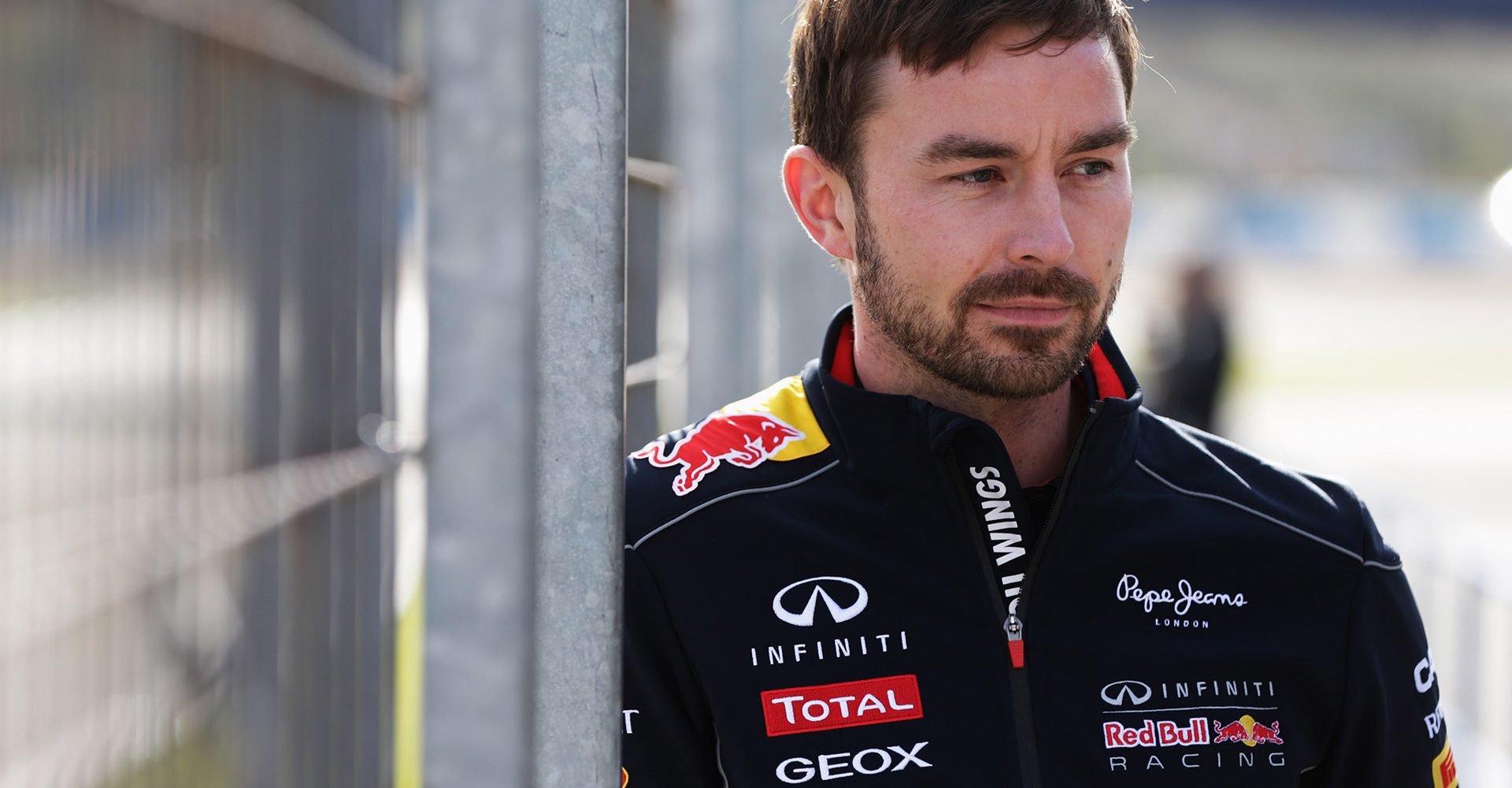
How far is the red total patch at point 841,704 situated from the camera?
58.2 inches

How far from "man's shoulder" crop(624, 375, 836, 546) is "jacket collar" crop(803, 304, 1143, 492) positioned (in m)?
0.04

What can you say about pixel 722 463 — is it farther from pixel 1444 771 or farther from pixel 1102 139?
pixel 1444 771

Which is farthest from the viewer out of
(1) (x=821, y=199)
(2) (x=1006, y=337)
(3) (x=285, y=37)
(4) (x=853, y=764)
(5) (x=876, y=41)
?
(1) (x=821, y=199)

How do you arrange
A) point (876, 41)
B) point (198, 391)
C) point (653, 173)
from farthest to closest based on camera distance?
point (653, 173) → point (876, 41) → point (198, 391)

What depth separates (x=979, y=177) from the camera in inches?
62.4

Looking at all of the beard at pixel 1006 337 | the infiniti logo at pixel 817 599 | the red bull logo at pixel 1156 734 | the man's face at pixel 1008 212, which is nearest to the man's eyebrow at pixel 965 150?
the man's face at pixel 1008 212

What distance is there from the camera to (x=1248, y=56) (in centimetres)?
3838

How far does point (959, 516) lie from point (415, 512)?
0.57 metres

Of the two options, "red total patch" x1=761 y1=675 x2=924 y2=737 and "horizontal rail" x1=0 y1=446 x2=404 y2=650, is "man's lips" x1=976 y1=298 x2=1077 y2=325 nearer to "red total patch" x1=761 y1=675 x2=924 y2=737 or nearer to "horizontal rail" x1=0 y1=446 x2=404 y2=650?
"red total patch" x1=761 y1=675 x2=924 y2=737

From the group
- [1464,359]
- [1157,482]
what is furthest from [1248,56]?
[1157,482]

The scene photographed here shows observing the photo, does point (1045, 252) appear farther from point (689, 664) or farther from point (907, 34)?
point (689, 664)

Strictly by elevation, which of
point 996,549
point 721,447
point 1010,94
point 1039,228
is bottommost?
point 996,549

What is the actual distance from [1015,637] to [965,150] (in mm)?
498

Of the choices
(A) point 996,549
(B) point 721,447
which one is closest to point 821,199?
(B) point 721,447
